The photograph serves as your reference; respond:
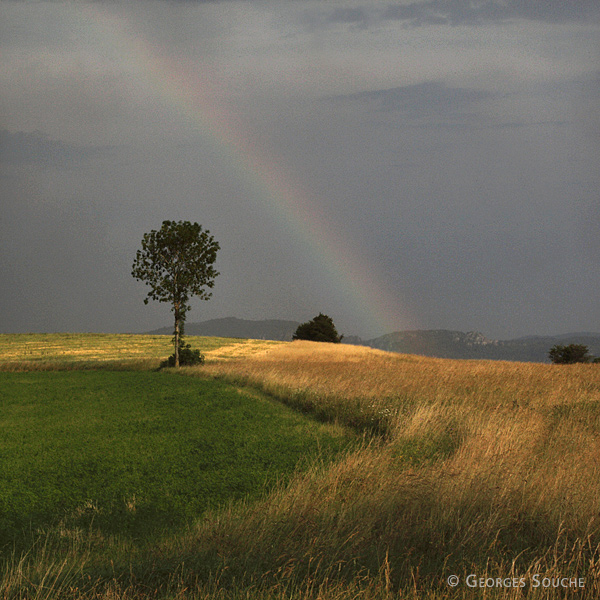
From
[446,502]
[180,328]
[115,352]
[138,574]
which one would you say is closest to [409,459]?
[446,502]

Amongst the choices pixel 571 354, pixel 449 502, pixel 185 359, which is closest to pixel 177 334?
pixel 185 359

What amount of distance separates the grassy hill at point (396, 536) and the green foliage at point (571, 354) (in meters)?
55.1

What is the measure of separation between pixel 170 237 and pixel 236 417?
20.2 metres

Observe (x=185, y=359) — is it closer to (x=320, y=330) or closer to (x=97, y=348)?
(x=97, y=348)

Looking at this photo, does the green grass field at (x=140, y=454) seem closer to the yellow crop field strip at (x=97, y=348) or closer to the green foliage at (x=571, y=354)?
the yellow crop field strip at (x=97, y=348)

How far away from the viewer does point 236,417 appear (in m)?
15.2

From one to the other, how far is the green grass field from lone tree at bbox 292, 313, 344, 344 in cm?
5570

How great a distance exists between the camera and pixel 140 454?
11.6m

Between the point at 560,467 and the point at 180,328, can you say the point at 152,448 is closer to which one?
the point at 560,467

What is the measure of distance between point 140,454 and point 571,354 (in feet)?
206

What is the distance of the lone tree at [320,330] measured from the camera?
245ft

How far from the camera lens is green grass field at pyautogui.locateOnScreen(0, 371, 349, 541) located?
8766 mm

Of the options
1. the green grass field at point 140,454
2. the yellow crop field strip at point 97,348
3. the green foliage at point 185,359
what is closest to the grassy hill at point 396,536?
the green grass field at point 140,454

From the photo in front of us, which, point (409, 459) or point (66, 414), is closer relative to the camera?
point (409, 459)
